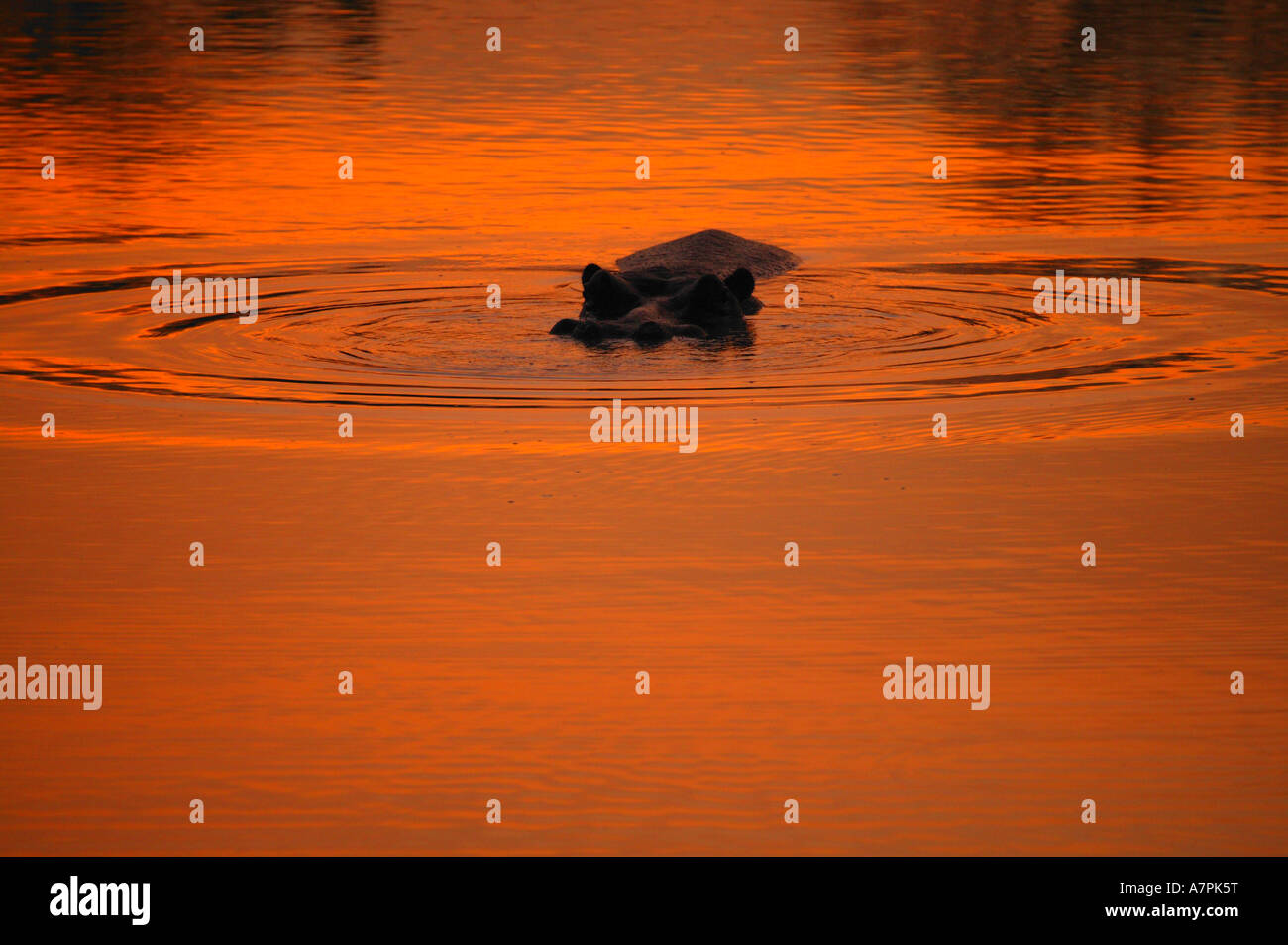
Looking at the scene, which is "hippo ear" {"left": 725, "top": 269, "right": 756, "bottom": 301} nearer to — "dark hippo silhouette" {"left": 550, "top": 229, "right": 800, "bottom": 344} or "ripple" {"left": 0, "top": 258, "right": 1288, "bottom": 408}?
"dark hippo silhouette" {"left": 550, "top": 229, "right": 800, "bottom": 344}

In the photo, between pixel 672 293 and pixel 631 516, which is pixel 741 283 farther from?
pixel 631 516

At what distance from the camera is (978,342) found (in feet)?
48.5

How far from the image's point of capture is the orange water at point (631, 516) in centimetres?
743

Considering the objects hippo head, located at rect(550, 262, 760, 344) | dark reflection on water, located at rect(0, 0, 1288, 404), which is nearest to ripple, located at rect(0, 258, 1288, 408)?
dark reflection on water, located at rect(0, 0, 1288, 404)

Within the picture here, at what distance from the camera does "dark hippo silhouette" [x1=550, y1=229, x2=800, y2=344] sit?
15.1m

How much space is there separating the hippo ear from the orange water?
1.48ft

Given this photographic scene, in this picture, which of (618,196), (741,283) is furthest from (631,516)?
(618,196)

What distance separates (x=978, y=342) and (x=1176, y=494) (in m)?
3.98

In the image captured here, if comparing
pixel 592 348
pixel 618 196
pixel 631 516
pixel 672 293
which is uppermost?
pixel 618 196

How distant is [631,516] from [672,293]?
632 cm

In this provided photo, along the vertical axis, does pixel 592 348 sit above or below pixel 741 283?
below

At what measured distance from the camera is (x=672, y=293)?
1658 cm

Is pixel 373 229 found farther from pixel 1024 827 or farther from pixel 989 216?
pixel 1024 827

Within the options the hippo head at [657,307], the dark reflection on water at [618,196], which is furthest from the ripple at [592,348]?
the hippo head at [657,307]
